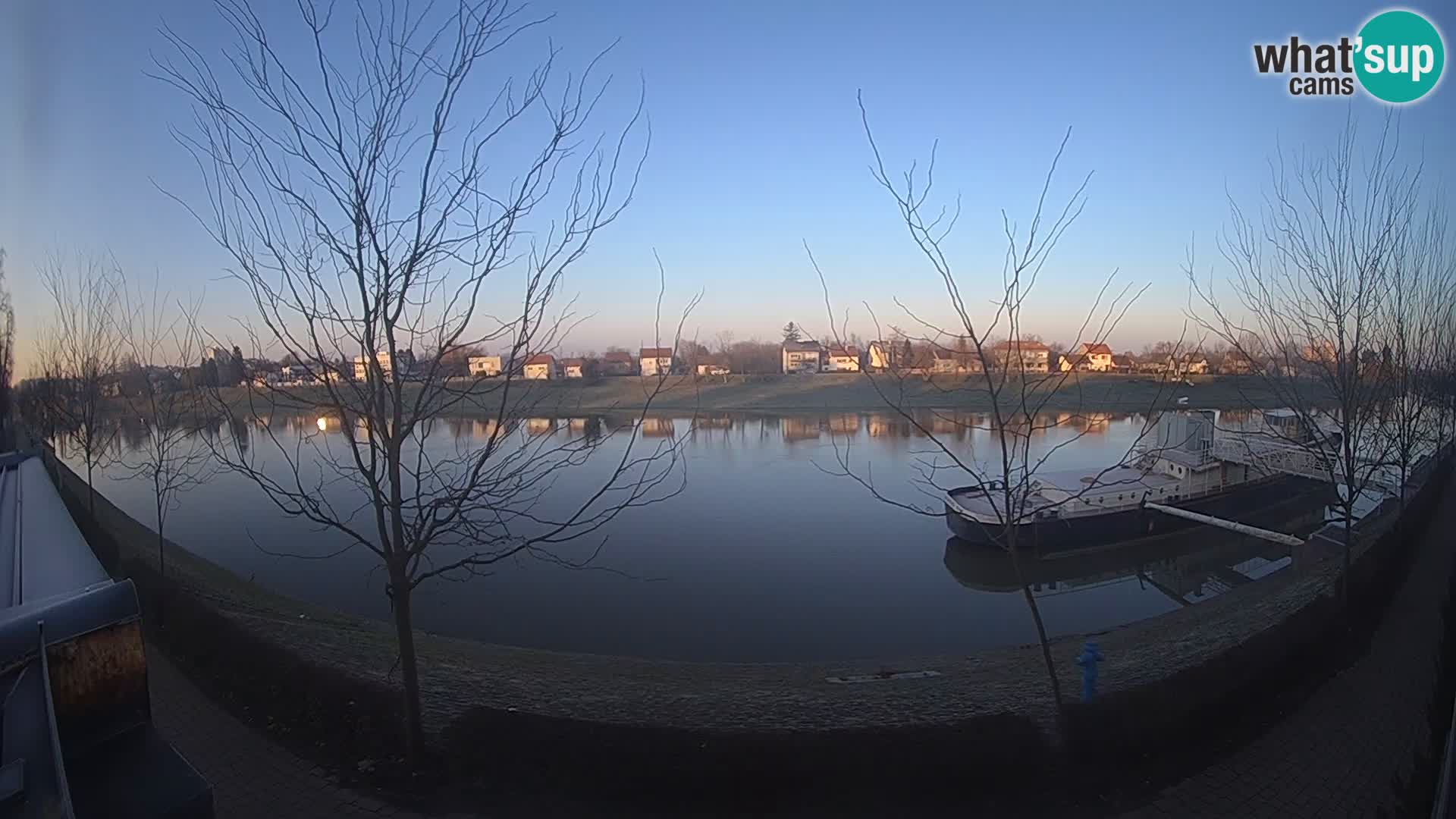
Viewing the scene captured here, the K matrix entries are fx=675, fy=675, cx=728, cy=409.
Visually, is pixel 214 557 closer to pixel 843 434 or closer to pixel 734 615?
pixel 734 615

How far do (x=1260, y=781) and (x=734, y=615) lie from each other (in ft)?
25.8

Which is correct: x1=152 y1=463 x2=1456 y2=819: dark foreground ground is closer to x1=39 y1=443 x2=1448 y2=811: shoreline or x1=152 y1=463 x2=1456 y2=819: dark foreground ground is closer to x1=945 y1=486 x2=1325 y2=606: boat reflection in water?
x1=39 y1=443 x2=1448 y2=811: shoreline

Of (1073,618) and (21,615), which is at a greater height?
(21,615)

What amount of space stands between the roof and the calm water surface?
2.54 m

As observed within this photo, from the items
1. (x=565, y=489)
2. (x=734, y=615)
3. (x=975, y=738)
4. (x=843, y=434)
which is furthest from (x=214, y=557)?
(x=843, y=434)

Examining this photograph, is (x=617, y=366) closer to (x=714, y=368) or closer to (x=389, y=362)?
(x=714, y=368)

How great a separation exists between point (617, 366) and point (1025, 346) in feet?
199

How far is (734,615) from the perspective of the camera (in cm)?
1134

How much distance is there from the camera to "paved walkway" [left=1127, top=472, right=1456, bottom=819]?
4008 mm

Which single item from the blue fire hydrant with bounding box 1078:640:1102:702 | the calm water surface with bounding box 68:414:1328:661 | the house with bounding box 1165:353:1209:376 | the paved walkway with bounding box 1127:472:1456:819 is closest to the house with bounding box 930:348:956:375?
the house with bounding box 1165:353:1209:376

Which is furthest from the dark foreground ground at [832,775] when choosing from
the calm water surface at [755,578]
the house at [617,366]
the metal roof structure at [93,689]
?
the house at [617,366]

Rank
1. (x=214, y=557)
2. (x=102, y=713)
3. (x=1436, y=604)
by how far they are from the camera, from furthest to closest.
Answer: (x=214, y=557) < (x=1436, y=604) < (x=102, y=713)

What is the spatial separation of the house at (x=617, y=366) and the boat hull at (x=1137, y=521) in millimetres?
48906

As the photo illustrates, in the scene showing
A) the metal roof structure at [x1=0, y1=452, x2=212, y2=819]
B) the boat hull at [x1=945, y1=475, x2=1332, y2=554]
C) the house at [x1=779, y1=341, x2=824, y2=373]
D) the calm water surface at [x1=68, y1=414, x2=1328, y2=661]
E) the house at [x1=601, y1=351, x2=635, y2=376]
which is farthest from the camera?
the house at [x1=779, y1=341, x2=824, y2=373]
